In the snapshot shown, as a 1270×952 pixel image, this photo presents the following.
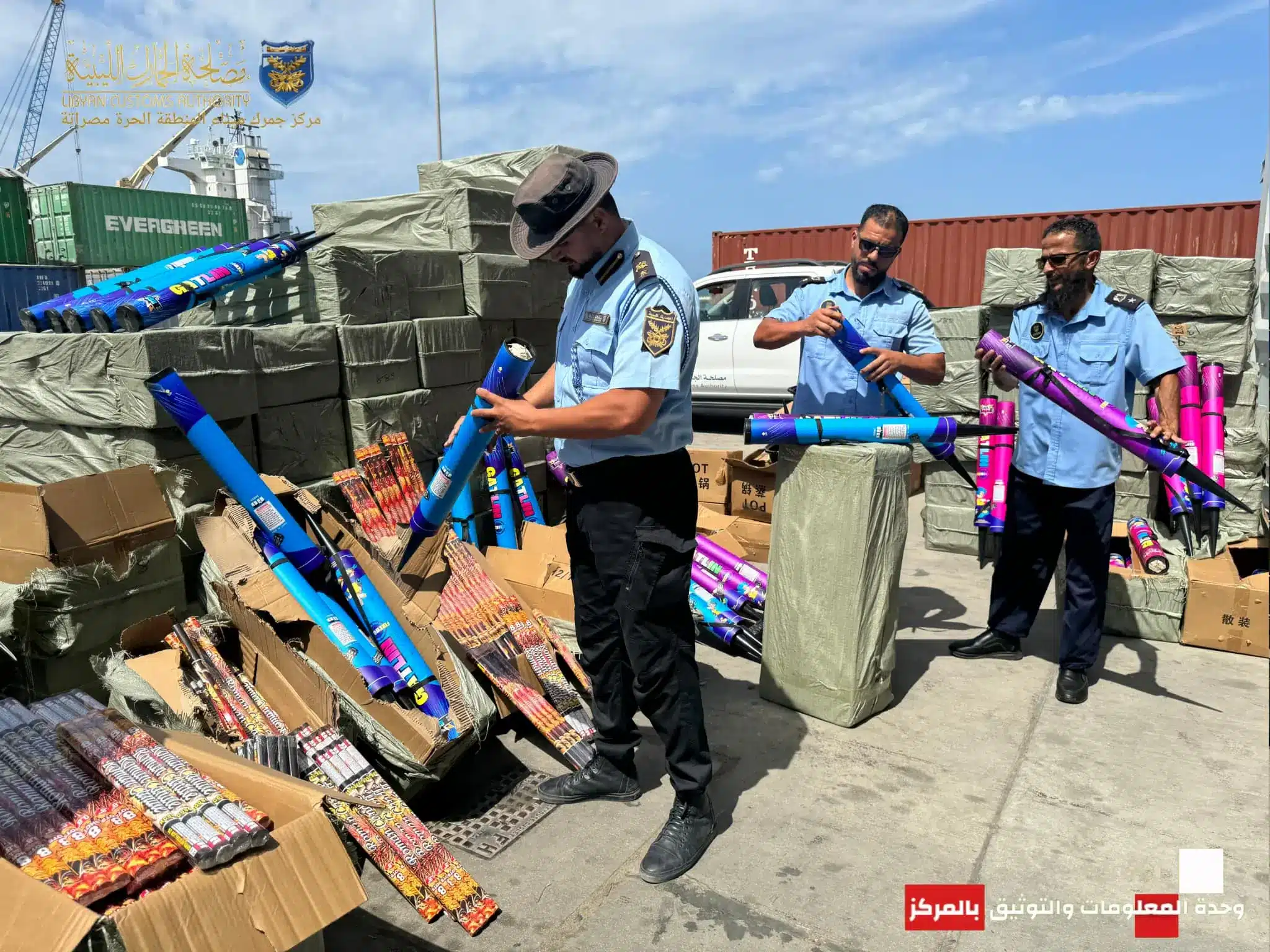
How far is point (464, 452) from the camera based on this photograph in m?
3.38

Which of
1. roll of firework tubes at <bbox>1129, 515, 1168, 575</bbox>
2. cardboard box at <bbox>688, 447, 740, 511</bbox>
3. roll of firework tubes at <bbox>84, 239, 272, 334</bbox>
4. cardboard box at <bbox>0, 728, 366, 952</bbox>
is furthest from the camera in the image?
cardboard box at <bbox>688, 447, 740, 511</bbox>

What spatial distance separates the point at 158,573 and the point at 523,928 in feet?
6.63

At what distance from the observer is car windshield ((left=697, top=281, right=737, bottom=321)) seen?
9.92 metres

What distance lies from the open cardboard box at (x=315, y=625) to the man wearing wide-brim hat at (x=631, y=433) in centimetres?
72

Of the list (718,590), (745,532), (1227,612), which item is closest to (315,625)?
(718,590)

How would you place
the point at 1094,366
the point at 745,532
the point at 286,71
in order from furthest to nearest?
1. the point at 286,71
2. the point at 745,532
3. the point at 1094,366

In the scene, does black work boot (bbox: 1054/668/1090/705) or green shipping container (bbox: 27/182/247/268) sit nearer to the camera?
black work boot (bbox: 1054/668/1090/705)

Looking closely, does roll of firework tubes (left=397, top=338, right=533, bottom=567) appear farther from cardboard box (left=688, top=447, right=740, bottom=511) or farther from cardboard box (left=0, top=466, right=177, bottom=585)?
cardboard box (left=688, top=447, right=740, bottom=511)

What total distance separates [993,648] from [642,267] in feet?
8.73

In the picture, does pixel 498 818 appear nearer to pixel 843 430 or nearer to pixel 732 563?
pixel 843 430

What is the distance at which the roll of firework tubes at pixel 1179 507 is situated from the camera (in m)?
4.55

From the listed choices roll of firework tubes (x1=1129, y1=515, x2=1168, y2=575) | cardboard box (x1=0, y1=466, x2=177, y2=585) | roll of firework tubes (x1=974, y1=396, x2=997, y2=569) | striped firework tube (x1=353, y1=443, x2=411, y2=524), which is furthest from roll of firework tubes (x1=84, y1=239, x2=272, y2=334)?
roll of firework tubes (x1=1129, y1=515, x2=1168, y2=575)

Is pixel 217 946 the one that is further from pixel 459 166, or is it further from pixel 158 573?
pixel 459 166

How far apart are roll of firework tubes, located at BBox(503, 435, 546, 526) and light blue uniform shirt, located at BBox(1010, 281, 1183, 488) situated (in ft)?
9.20
